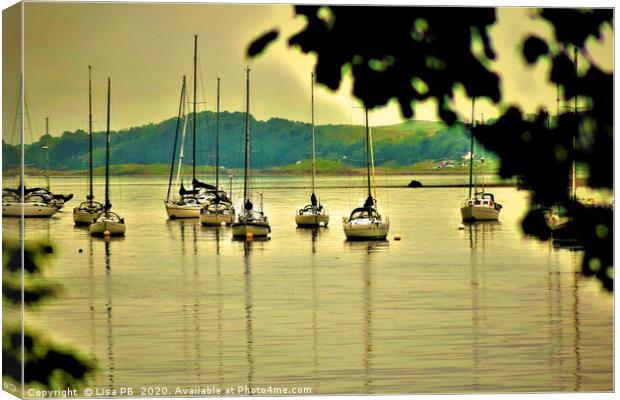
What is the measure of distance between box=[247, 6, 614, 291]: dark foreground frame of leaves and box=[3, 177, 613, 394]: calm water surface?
2.18 m

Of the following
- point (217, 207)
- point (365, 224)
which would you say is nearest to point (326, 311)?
point (217, 207)

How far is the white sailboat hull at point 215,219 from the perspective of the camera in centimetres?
2146

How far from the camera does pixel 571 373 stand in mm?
10719

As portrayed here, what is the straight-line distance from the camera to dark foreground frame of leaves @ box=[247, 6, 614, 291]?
4594 millimetres

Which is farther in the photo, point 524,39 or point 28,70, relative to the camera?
point 28,70

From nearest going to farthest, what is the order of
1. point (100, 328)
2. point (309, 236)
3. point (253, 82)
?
point (253, 82), point (100, 328), point (309, 236)

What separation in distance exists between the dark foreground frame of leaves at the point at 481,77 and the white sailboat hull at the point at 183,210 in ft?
49.6

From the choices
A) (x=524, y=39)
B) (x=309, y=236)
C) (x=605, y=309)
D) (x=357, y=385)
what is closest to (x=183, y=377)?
(x=357, y=385)

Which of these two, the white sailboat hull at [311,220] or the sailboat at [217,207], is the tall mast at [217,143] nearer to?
the sailboat at [217,207]

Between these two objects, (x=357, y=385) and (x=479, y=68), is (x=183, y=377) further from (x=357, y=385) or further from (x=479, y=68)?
(x=479, y=68)

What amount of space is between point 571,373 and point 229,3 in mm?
4118

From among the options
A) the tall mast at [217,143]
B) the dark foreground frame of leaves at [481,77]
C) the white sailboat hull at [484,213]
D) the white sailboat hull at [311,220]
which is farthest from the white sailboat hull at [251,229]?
the dark foreground frame of leaves at [481,77]

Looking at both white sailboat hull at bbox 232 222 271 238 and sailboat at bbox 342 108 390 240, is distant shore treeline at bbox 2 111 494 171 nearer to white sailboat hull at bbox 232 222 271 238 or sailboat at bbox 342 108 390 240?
sailboat at bbox 342 108 390 240

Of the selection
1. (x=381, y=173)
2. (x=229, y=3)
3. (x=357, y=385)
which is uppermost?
(x=229, y=3)
